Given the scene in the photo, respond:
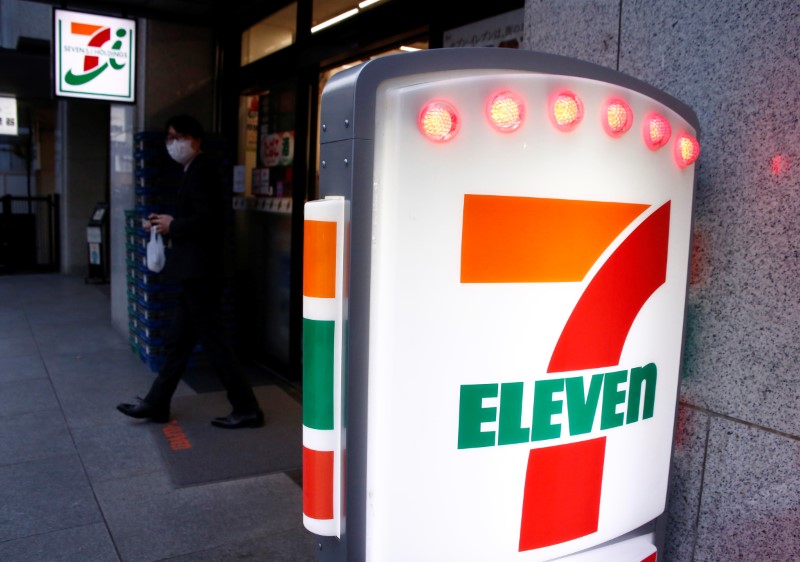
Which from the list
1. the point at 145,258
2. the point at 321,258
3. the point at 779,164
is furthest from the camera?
the point at 145,258

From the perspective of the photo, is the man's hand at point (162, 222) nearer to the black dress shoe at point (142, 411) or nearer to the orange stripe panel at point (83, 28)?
the black dress shoe at point (142, 411)

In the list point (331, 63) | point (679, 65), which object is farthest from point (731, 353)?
point (331, 63)

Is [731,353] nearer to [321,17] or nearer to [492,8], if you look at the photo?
[492,8]

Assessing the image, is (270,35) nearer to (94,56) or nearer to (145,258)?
(94,56)

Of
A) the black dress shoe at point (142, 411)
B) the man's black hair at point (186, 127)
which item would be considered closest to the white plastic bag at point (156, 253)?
the man's black hair at point (186, 127)

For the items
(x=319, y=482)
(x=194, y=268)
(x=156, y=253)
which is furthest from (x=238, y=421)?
(x=319, y=482)

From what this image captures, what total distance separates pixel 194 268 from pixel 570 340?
11.9 feet

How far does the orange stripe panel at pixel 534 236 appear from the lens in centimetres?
152

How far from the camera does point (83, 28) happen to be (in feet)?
23.8

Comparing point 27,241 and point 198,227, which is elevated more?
point 198,227

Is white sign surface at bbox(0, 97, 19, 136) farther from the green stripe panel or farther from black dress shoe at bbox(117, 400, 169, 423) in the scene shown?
the green stripe panel

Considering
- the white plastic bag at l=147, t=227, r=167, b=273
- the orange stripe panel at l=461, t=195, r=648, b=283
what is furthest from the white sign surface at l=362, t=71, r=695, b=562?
the white plastic bag at l=147, t=227, r=167, b=273

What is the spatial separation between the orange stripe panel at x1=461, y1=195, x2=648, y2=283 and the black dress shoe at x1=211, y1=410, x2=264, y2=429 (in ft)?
13.1

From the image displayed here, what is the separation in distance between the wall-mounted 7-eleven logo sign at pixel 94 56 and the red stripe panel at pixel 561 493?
276 inches
